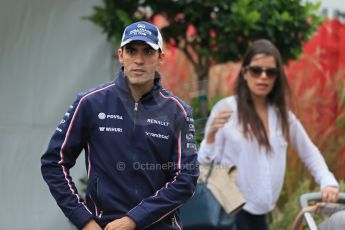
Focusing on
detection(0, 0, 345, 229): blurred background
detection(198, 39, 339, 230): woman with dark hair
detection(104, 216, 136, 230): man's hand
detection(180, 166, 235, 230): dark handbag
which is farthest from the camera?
detection(0, 0, 345, 229): blurred background

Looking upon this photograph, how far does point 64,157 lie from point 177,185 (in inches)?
19.7

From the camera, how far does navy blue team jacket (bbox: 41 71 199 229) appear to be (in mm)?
3930

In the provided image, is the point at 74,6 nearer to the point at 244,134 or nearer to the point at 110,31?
the point at 110,31

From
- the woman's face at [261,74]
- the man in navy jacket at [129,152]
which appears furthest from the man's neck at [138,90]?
the woman's face at [261,74]

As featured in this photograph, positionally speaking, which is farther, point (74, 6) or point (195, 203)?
point (74, 6)

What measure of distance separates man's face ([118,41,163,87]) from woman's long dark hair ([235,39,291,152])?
1976mm

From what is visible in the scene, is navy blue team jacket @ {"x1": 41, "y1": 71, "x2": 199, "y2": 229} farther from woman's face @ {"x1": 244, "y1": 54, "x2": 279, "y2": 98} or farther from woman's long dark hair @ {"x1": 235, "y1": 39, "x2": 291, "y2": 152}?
woman's face @ {"x1": 244, "y1": 54, "x2": 279, "y2": 98}

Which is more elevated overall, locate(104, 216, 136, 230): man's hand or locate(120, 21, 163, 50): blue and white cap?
locate(120, 21, 163, 50): blue and white cap

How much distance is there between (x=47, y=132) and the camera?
23.4 feet

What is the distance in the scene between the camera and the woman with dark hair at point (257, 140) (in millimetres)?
5875

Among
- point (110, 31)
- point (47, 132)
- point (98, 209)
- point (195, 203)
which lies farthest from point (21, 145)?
point (98, 209)

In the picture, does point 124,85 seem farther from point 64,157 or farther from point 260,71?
point 260,71

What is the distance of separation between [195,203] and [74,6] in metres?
2.34

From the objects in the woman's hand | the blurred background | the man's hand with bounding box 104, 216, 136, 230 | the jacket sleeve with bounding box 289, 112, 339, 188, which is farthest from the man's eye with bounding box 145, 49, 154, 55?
the blurred background
